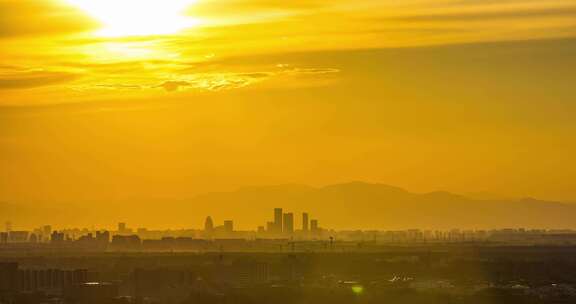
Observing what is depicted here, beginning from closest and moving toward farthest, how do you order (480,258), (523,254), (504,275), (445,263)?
1. (504,275)
2. (445,263)
3. (480,258)
4. (523,254)

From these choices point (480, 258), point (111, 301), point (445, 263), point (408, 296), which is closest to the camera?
point (111, 301)

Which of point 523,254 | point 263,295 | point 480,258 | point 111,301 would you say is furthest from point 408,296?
point 523,254

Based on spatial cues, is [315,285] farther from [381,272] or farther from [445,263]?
[445,263]

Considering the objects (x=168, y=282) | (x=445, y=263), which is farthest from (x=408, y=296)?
(x=445, y=263)

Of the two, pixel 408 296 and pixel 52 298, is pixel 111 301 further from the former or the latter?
pixel 408 296

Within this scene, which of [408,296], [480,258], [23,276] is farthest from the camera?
[480,258]

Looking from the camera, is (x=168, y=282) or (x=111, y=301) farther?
(x=168, y=282)

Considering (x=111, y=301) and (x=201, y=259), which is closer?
(x=111, y=301)

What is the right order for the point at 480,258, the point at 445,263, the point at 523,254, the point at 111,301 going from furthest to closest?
the point at 523,254, the point at 480,258, the point at 445,263, the point at 111,301

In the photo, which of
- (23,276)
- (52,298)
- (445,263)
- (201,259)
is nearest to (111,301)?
(52,298)
